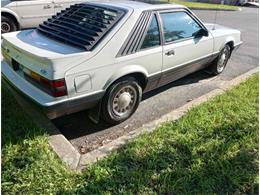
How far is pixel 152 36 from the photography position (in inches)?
157

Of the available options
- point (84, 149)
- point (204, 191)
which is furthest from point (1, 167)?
point (204, 191)

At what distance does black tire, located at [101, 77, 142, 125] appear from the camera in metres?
3.65

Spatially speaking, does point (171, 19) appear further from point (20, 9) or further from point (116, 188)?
point (20, 9)

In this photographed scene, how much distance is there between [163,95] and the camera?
192 inches

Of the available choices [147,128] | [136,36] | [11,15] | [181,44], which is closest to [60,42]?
[136,36]

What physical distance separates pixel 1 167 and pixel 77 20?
2.09 metres

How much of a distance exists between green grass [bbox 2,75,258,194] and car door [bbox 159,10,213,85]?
0.89 metres

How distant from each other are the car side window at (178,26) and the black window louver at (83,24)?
0.73 m

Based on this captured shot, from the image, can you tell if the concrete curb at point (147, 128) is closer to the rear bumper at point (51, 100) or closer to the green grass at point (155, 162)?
the green grass at point (155, 162)

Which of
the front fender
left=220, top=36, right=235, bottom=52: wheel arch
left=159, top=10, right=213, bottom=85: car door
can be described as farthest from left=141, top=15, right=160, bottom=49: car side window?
left=220, top=36, right=235, bottom=52: wheel arch

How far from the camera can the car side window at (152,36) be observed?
389 cm

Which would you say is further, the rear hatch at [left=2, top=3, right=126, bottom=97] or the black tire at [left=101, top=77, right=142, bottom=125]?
the black tire at [left=101, top=77, right=142, bottom=125]

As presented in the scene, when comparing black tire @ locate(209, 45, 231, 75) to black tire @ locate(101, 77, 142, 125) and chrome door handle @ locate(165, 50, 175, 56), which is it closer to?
chrome door handle @ locate(165, 50, 175, 56)

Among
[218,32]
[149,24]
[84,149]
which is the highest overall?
[149,24]
